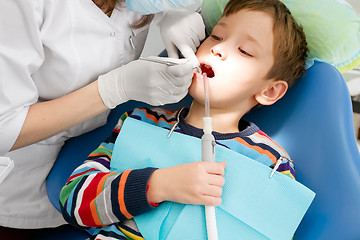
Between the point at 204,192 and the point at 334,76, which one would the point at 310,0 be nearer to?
the point at 334,76

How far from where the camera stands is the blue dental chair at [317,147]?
3.58 ft

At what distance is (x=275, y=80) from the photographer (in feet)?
4.11

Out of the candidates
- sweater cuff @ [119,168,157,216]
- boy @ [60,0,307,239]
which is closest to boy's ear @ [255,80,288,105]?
boy @ [60,0,307,239]

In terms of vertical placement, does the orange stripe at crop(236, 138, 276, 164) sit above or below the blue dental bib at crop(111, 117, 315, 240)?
above

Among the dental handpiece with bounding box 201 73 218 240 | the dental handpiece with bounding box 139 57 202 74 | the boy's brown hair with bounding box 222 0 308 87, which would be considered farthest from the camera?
the boy's brown hair with bounding box 222 0 308 87

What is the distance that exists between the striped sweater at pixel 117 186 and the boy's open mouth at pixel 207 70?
0.60 ft

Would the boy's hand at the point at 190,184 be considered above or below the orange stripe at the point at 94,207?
above

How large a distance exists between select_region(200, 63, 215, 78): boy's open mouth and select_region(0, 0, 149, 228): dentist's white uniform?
0.32 meters

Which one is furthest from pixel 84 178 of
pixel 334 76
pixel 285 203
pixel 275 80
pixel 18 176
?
pixel 334 76

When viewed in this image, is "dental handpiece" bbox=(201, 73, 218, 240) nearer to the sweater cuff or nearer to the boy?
the boy

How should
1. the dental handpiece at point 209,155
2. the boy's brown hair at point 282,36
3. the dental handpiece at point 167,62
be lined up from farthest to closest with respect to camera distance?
1. the boy's brown hair at point 282,36
2. the dental handpiece at point 167,62
3. the dental handpiece at point 209,155

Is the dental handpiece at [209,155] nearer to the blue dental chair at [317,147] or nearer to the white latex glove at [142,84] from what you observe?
the white latex glove at [142,84]

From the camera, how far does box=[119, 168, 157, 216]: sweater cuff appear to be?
39.0 inches

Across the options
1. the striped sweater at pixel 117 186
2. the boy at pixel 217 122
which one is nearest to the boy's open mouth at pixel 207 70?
the boy at pixel 217 122
